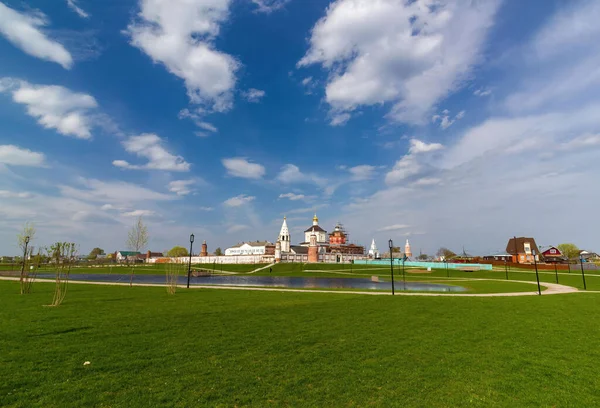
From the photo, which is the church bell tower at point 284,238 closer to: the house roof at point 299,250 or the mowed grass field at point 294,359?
the house roof at point 299,250

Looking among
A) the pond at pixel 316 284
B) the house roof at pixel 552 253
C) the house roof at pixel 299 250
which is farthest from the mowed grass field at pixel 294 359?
the house roof at pixel 299 250

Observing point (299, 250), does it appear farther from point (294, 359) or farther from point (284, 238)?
point (294, 359)

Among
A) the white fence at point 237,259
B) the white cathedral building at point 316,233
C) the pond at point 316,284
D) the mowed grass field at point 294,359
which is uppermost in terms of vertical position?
the white cathedral building at point 316,233

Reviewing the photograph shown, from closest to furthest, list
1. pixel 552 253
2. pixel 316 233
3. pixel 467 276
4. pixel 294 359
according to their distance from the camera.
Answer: pixel 294 359, pixel 467 276, pixel 552 253, pixel 316 233

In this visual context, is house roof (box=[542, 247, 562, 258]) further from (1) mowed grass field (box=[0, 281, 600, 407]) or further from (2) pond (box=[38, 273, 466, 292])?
(1) mowed grass field (box=[0, 281, 600, 407])

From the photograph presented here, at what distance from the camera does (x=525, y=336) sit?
32.9 feet

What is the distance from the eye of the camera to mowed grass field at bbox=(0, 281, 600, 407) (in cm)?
563

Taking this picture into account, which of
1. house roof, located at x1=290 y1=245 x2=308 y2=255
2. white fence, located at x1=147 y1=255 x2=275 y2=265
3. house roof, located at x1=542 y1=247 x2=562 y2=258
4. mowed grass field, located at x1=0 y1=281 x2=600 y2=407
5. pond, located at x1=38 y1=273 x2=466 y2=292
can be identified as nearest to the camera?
mowed grass field, located at x1=0 y1=281 x2=600 y2=407

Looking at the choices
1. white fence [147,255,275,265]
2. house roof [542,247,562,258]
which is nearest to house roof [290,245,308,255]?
white fence [147,255,275,265]

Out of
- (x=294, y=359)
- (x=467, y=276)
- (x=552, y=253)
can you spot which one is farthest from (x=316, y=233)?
(x=294, y=359)

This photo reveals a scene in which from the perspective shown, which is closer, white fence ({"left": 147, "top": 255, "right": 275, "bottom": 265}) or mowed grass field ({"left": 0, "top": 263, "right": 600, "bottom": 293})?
mowed grass field ({"left": 0, "top": 263, "right": 600, "bottom": 293})

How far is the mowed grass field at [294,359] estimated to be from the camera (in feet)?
18.5

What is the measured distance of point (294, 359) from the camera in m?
7.61

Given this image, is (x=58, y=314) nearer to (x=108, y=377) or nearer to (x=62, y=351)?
(x=62, y=351)
